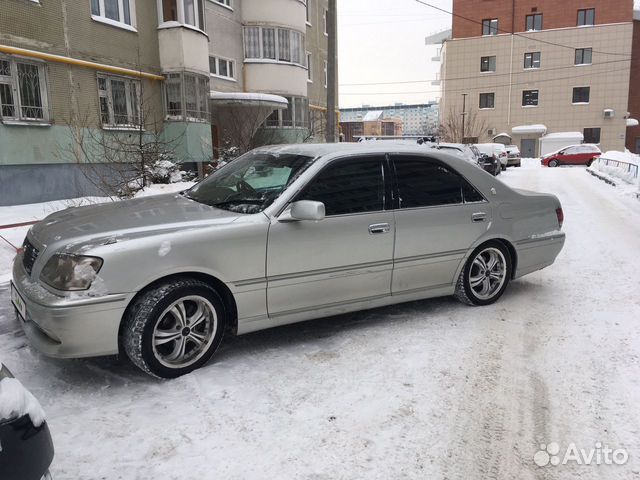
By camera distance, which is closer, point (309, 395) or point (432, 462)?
point (432, 462)

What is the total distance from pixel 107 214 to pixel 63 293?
0.96 m

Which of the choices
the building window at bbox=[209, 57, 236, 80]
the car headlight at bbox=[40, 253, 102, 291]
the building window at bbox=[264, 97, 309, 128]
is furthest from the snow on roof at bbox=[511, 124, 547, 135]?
the car headlight at bbox=[40, 253, 102, 291]

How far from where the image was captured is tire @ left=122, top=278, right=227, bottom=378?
3457 mm

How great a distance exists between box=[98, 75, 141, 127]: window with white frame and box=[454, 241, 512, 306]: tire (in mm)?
12760

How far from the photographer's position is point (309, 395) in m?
3.47

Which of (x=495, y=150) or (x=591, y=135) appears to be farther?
(x=591, y=135)

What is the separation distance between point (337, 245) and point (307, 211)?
19.0 inches

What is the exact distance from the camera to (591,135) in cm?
5175

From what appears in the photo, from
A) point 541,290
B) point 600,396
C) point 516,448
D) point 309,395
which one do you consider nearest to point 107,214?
point 309,395

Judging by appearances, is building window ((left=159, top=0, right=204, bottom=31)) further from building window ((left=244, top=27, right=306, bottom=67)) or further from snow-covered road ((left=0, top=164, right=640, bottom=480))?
snow-covered road ((left=0, top=164, right=640, bottom=480))

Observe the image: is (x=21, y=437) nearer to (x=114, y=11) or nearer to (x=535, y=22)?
(x=114, y=11)

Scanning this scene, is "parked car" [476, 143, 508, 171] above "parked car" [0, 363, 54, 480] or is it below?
above

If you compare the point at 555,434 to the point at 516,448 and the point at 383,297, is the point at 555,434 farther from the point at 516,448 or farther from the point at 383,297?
the point at 383,297

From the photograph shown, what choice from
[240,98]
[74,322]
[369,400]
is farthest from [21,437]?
[240,98]
